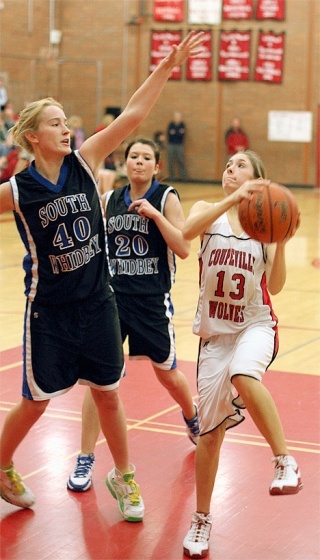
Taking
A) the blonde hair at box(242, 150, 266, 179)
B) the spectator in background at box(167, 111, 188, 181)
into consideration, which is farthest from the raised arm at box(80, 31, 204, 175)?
the spectator in background at box(167, 111, 188, 181)

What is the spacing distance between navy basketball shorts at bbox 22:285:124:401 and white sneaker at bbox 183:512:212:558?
66 cm

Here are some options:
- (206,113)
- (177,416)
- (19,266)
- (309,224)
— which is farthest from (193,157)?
(177,416)

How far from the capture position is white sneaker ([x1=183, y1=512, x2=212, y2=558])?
143 inches

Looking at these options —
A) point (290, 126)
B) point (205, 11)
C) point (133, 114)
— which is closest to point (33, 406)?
point (133, 114)

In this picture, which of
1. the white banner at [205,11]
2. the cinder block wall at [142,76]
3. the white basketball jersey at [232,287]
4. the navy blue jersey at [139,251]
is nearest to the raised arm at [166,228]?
the navy blue jersey at [139,251]

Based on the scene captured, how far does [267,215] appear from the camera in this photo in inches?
140

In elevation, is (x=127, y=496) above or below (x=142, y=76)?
below

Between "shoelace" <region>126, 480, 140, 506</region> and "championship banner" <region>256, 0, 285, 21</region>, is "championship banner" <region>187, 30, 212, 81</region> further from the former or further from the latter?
"shoelace" <region>126, 480, 140, 506</region>

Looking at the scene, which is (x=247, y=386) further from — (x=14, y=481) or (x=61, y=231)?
(x=14, y=481)

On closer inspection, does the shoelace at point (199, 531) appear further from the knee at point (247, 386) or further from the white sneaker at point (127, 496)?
the knee at point (247, 386)

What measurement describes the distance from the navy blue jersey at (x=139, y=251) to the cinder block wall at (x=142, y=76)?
17.3 meters

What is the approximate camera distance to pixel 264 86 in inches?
887

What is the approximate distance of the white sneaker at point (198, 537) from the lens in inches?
143

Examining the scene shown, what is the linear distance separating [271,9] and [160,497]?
761 inches
